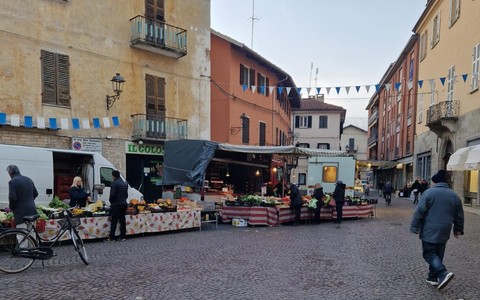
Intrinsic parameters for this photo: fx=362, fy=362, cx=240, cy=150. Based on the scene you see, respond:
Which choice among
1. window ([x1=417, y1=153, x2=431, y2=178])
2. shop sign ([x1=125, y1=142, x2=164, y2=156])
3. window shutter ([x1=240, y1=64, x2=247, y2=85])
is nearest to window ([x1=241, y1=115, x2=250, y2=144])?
window shutter ([x1=240, y1=64, x2=247, y2=85])

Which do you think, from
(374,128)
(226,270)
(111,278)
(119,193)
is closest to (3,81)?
(119,193)

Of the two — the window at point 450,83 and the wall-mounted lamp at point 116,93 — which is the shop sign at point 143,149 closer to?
the wall-mounted lamp at point 116,93

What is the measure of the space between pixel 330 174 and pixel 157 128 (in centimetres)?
939

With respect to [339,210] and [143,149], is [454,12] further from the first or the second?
[143,149]

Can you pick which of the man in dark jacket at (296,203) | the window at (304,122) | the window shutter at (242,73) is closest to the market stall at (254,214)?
the man in dark jacket at (296,203)

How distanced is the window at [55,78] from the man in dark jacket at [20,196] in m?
7.61

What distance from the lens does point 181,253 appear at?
7824 mm

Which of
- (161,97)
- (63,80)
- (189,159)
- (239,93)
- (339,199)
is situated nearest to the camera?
(189,159)


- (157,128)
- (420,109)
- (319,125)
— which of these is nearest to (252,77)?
(157,128)

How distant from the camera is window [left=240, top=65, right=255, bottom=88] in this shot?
869 inches

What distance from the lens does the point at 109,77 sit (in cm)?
1543

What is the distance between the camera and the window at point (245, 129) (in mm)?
22458

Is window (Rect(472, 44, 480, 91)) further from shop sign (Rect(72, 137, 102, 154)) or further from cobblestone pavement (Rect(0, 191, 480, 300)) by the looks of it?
shop sign (Rect(72, 137, 102, 154))

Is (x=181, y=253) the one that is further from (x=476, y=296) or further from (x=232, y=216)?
(x=476, y=296)
